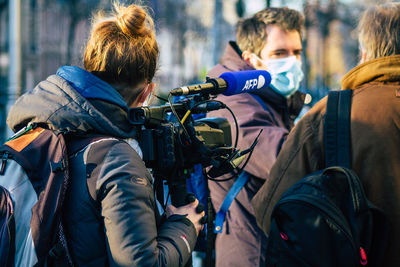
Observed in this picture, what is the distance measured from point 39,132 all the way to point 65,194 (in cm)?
23

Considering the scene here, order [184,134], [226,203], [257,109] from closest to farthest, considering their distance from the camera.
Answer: [184,134]
[226,203]
[257,109]

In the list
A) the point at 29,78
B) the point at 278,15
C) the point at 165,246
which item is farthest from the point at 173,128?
the point at 29,78

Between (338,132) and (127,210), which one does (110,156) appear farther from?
(338,132)

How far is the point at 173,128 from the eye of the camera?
1.55 m

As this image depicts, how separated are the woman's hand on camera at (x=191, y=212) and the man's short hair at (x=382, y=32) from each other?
0.99m

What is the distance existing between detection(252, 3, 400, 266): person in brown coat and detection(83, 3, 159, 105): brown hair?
706 mm

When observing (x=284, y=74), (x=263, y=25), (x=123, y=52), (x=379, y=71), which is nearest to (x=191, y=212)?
(x=123, y=52)

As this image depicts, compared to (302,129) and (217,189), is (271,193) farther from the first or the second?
(217,189)

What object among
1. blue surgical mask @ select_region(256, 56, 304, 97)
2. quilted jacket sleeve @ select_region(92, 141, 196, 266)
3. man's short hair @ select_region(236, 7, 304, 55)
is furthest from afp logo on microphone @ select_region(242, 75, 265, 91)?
man's short hair @ select_region(236, 7, 304, 55)

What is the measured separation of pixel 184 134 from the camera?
1.59 m

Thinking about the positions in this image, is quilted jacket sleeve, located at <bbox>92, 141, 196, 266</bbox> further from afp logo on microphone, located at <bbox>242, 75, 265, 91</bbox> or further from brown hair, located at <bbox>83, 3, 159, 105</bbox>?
afp logo on microphone, located at <bbox>242, 75, 265, 91</bbox>

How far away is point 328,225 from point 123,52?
953 mm

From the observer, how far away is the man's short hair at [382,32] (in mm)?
1816

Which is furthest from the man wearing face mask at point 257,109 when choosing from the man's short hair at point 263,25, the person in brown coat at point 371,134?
the person in brown coat at point 371,134
